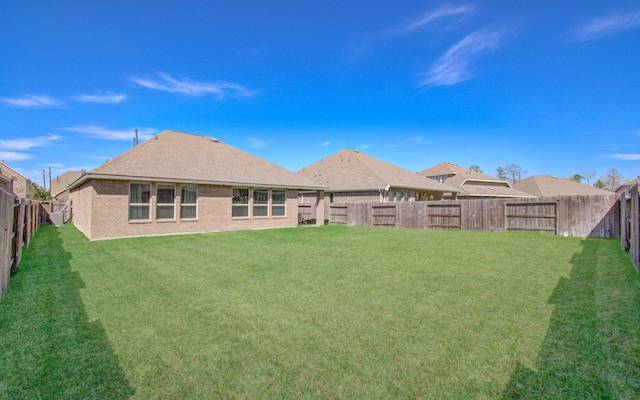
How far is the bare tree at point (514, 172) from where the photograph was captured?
7000cm

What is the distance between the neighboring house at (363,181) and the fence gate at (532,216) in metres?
7.95

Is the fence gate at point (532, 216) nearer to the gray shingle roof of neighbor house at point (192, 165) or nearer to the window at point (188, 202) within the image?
the gray shingle roof of neighbor house at point (192, 165)

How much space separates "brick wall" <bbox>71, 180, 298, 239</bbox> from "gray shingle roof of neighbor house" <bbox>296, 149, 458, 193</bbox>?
320 inches

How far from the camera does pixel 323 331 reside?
3613 mm

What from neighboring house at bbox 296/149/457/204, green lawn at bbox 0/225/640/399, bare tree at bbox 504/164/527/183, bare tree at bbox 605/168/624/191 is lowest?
green lawn at bbox 0/225/640/399

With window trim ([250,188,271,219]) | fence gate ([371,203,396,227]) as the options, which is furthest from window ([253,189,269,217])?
fence gate ([371,203,396,227])

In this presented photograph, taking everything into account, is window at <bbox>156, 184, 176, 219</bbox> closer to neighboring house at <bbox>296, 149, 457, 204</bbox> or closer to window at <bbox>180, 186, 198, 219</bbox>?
window at <bbox>180, 186, 198, 219</bbox>

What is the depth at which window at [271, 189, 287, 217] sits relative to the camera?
17.7 meters

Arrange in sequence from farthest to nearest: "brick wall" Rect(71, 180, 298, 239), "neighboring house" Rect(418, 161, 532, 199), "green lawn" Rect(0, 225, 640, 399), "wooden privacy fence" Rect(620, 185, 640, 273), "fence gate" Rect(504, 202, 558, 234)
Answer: "neighboring house" Rect(418, 161, 532, 199)
"fence gate" Rect(504, 202, 558, 234)
"brick wall" Rect(71, 180, 298, 239)
"wooden privacy fence" Rect(620, 185, 640, 273)
"green lawn" Rect(0, 225, 640, 399)

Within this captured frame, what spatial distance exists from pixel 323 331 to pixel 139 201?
12333 mm

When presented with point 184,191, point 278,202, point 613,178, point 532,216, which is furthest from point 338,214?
point 613,178

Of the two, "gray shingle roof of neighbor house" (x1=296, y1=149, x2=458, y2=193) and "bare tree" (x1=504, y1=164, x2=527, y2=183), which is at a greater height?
"bare tree" (x1=504, y1=164, x2=527, y2=183)

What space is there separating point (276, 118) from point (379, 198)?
9976 mm

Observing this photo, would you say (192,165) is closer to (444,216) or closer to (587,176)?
(444,216)
